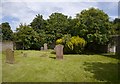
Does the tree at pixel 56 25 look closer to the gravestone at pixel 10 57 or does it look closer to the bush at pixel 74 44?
the bush at pixel 74 44

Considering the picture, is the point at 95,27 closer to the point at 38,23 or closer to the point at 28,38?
the point at 28,38

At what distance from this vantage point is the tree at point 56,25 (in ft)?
123

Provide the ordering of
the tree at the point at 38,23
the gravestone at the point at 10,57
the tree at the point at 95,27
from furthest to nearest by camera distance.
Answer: the tree at the point at 38,23
the tree at the point at 95,27
the gravestone at the point at 10,57

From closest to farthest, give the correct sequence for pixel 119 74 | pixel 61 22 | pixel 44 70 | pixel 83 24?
pixel 119 74 → pixel 44 70 → pixel 83 24 → pixel 61 22

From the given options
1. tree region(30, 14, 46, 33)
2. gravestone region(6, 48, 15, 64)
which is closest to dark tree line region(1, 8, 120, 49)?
tree region(30, 14, 46, 33)

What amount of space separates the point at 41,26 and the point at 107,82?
34.3m

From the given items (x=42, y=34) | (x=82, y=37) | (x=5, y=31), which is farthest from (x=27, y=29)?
(x=5, y=31)

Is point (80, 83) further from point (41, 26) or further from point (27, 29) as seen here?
point (41, 26)

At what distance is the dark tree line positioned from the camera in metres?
26.4

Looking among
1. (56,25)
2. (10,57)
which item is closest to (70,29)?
(56,25)

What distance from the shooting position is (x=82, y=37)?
90.2 feet

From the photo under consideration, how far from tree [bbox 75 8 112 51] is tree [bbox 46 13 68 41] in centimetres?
828

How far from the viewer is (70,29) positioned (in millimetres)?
31406

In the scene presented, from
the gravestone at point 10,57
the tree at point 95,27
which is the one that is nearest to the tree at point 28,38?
the tree at point 95,27
